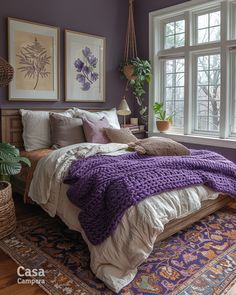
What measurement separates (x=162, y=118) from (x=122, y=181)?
266cm

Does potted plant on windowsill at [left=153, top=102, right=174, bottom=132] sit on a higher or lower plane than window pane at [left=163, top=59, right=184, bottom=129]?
lower

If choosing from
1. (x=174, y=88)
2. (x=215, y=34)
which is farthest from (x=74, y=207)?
(x=215, y=34)

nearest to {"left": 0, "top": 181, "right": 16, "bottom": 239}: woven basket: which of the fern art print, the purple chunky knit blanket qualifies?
the purple chunky knit blanket

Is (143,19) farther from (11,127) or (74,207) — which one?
(74,207)

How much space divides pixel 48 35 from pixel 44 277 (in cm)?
295

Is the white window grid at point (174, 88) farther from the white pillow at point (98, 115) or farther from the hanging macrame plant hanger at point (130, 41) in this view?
the white pillow at point (98, 115)

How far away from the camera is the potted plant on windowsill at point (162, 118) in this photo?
14.7 ft

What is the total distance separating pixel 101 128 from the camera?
348 centimetres

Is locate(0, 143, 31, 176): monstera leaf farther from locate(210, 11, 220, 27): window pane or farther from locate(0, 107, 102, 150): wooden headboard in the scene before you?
locate(210, 11, 220, 27): window pane

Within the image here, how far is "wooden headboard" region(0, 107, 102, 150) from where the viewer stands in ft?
11.3

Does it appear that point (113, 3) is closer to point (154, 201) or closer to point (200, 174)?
point (200, 174)

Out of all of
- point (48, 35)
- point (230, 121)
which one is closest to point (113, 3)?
point (48, 35)

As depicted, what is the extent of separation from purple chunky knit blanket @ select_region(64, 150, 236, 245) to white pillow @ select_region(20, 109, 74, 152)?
104cm

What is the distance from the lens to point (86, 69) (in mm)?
4191
